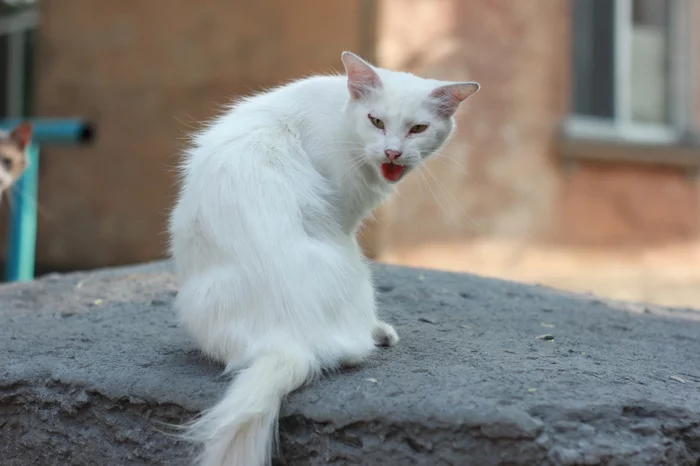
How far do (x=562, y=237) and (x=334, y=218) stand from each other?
14.9 feet

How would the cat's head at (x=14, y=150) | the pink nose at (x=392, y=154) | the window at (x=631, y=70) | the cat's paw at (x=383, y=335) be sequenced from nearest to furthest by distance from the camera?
the pink nose at (x=392, y=154)
the cat's paw at (x=383, y=335)
the cat's head at (x=14, y=150)
the window at (x=631, y=70)

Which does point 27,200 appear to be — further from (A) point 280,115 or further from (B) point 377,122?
(B) point 377,122

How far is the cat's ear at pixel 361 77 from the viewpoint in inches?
87.0

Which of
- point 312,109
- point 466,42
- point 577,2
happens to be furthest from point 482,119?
point 312,109

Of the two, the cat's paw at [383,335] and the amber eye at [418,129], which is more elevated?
the amber eye at [418,129]

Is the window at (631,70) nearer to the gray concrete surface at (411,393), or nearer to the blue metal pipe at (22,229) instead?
the gray concrete surface at (411,393)

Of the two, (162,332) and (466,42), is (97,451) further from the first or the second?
(466,42)

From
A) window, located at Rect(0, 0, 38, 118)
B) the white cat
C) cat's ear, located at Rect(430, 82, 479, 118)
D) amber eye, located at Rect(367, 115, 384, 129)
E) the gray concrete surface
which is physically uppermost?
window, located at Rect(0, 0, 38, 118)

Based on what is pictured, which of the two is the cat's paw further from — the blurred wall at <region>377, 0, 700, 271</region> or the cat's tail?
the blurred wall at <region>377, 0, 700, 271</region>

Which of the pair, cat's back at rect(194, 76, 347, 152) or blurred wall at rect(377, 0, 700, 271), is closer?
cat's back at rect(194, 76, 347, 152)

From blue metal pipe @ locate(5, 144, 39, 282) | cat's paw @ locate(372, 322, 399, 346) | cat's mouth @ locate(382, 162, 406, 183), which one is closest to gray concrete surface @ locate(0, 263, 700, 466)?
cat's paw @ locate(372, 322, 399, 346)

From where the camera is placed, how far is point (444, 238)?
5.81m

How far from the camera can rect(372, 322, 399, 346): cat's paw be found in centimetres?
234

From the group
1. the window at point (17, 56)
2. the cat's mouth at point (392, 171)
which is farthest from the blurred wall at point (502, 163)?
the window at point (17, 56)
